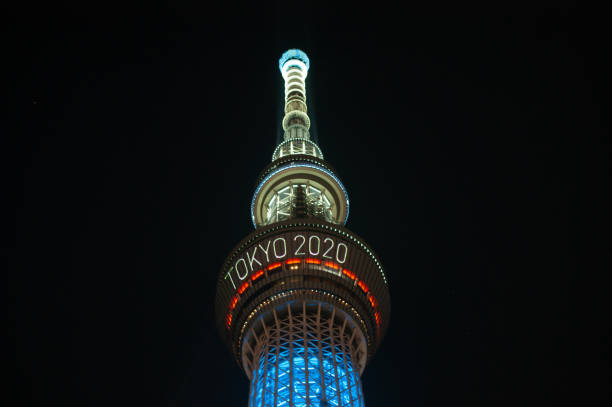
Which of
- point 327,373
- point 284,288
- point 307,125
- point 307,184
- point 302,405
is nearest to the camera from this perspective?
point 302,405

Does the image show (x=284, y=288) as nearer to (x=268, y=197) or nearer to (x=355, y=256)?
(x=355, y=256)

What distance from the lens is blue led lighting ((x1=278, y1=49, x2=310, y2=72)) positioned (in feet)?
230

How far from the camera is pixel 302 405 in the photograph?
3747cm

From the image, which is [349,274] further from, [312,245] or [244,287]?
[244,287]

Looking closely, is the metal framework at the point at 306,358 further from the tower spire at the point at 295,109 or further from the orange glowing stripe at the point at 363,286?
the tower spire at the point at 295,109

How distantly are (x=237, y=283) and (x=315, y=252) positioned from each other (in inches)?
230

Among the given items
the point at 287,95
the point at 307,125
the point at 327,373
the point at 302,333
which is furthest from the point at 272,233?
the point at 287,95

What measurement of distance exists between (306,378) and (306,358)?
1.49 m

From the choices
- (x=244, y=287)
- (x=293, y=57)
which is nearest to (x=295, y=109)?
(x=293, y=57)

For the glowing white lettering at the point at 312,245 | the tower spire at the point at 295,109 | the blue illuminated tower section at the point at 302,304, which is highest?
the tower spire at the point at 295,109

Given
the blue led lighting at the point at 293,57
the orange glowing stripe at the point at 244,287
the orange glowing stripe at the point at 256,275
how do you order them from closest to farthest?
the orange glowing stripe at the point at 256,275, the orange glowing stripe at the point at 244,287, the blue led lighting at the point at 293,57

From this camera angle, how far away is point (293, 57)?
70.1 meters

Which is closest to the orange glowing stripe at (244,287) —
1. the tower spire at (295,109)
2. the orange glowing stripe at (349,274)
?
the orange glowing stripe at (349,274)

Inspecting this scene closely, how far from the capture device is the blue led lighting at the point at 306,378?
37906 mm
